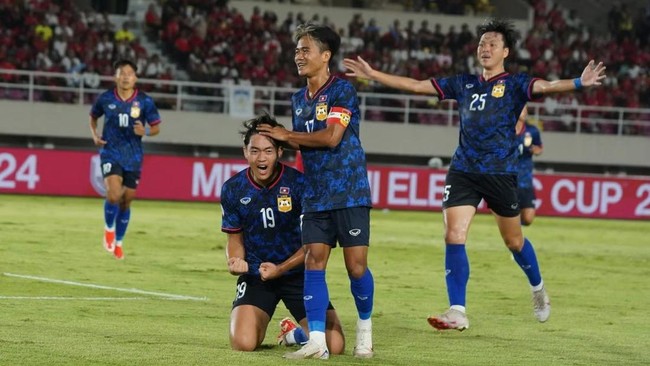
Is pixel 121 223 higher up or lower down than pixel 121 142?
lower down

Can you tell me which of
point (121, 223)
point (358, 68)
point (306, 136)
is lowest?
point (121, 223)

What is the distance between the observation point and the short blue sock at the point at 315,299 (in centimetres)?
855

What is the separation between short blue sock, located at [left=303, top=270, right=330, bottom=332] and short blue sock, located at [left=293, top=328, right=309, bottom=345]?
532mm

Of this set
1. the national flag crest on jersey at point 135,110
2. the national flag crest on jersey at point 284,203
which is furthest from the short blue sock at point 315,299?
the national flag crest on jersey at point 135,110

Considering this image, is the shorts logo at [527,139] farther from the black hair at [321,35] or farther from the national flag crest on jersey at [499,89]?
the black hair at [321,35]

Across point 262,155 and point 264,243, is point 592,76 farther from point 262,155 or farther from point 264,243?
point 264,243

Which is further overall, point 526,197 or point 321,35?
point 526,197

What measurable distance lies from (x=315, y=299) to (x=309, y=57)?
64.5 inches

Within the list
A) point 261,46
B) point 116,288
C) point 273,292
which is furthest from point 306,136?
point 261,46

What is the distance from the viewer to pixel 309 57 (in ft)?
28.7

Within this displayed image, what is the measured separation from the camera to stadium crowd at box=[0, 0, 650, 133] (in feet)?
112

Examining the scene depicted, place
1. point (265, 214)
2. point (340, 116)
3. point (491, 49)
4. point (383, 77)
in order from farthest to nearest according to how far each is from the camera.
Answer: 1. point (491, 49)
2. point (383, 77)
3. point (265, 214)
4. point (340, 116)

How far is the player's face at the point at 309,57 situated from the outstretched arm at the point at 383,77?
0.61m

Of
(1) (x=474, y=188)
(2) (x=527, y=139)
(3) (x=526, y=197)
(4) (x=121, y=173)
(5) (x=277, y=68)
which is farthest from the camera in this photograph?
(5) (x=277, y=68)
